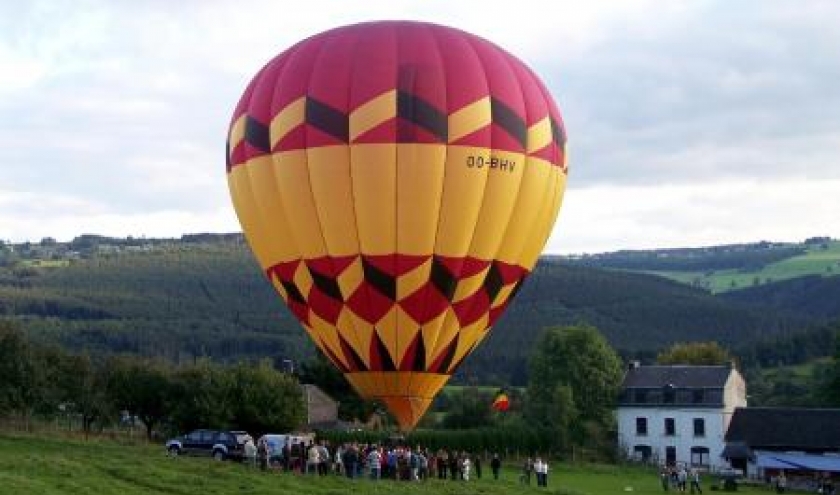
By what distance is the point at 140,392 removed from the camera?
209 feet

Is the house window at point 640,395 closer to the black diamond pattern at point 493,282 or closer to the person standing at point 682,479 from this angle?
the person standing at point 682,479

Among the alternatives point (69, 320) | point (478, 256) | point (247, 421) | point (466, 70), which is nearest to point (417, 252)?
point (478, 256)

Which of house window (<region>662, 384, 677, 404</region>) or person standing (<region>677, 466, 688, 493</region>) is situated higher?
house window (<region>662, 384, 677, 404</region>)

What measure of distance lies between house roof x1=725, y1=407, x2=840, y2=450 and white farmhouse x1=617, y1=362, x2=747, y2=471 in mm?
2302

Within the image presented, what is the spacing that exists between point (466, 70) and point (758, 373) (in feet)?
352

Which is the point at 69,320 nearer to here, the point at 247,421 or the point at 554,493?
the point at 247,421

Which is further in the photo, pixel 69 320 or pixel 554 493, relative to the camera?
pixel 69 320

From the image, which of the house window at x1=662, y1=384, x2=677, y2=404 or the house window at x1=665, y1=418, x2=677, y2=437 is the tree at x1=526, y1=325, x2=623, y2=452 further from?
the house window at x1=665, y1=418, x2=677, y2=437

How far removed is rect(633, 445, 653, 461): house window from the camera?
7600 centimetres

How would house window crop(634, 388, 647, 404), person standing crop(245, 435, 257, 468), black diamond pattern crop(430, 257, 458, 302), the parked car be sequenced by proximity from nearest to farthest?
black diamond pattern crop(430, 257, 458, 302), person standing crop(245, 435, 257, 468), the parked car, house window crop(634, 388, 647, 404)

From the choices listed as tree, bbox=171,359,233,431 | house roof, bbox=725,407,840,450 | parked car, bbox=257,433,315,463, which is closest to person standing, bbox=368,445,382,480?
parked car, bbox=257,433,315,463

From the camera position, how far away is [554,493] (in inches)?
1522

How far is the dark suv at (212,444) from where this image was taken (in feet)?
140

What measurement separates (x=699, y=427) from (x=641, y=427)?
4011 mm
